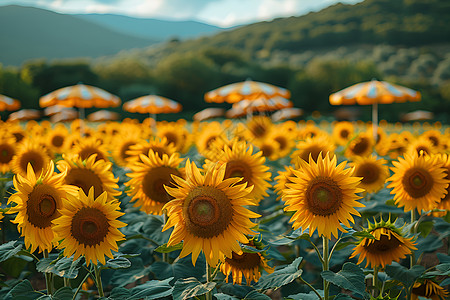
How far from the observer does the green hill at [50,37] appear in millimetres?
99494

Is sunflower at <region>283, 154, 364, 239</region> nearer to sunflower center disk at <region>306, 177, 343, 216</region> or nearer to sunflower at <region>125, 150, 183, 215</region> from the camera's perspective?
sunflower center disk at <region>306, 177, 343, 216</region>

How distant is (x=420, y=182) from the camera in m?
3.06

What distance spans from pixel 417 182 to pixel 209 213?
75.6 inches

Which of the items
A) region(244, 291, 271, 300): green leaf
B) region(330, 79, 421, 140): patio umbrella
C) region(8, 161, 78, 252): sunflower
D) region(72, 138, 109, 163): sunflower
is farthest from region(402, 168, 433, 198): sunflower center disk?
region(330, 79, 421, 140): patio umbrella

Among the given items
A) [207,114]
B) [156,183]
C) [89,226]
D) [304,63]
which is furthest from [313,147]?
[304,63]

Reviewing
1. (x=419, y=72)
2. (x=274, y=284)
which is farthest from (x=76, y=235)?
(x=419, y=72)

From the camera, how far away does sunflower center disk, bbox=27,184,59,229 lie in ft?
7.31

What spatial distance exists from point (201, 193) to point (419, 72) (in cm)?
7836

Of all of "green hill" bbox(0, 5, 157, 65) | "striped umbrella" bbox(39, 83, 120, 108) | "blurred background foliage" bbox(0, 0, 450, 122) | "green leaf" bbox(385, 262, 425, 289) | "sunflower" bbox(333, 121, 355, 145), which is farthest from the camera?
"green hill" bbox(0, 5, 157, 65)

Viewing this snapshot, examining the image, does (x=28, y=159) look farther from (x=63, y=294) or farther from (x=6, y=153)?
(x=63, y=294)

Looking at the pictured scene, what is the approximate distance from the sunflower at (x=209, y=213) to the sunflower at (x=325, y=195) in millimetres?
387

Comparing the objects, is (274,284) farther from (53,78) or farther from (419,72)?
(419,72)

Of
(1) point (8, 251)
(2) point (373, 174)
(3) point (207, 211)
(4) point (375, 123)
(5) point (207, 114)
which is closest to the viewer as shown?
(3) point (207, 211)

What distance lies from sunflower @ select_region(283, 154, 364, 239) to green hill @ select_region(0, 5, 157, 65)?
10515cm
